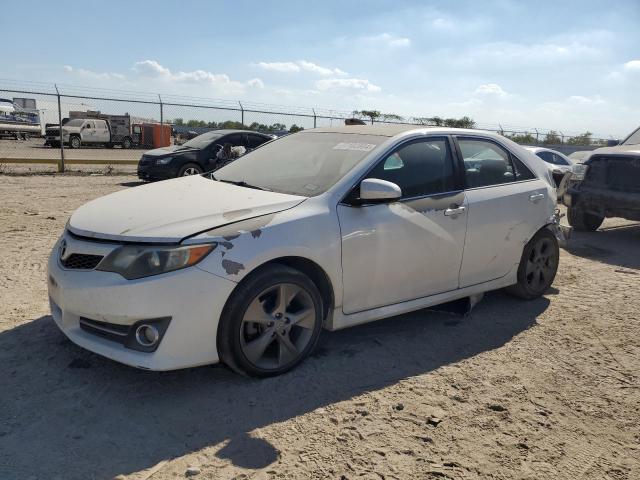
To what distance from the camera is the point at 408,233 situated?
12.9 ft

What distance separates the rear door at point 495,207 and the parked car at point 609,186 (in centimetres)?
368

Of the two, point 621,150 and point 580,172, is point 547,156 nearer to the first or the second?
point 580,172

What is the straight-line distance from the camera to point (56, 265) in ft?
11.2

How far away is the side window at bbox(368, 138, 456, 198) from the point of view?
13.1ft

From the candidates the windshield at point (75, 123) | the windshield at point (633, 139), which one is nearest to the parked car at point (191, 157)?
the windshield at point (633, 139)

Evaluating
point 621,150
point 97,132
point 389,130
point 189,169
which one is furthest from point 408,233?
point 97,132

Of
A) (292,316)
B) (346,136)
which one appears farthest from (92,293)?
(346,136)

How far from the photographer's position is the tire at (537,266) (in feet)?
16.5

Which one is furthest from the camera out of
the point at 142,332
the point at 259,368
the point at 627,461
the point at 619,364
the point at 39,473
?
the point at 619,364

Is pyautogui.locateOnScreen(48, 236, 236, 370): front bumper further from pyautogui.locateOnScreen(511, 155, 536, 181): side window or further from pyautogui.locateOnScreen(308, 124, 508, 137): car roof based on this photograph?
pyautogui.locateOnScreen(511, 155, 536, 181): side window

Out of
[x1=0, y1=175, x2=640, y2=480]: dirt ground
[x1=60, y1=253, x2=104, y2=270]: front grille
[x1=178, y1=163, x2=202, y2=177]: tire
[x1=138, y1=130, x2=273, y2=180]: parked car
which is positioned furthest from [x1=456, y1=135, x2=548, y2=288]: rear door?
[x1=178, y1=163, x2=202, y2=177]: tire

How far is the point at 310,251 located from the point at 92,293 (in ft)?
4.26

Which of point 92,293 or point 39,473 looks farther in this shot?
point 92,293

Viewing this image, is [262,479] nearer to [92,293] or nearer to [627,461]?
[92,293]
